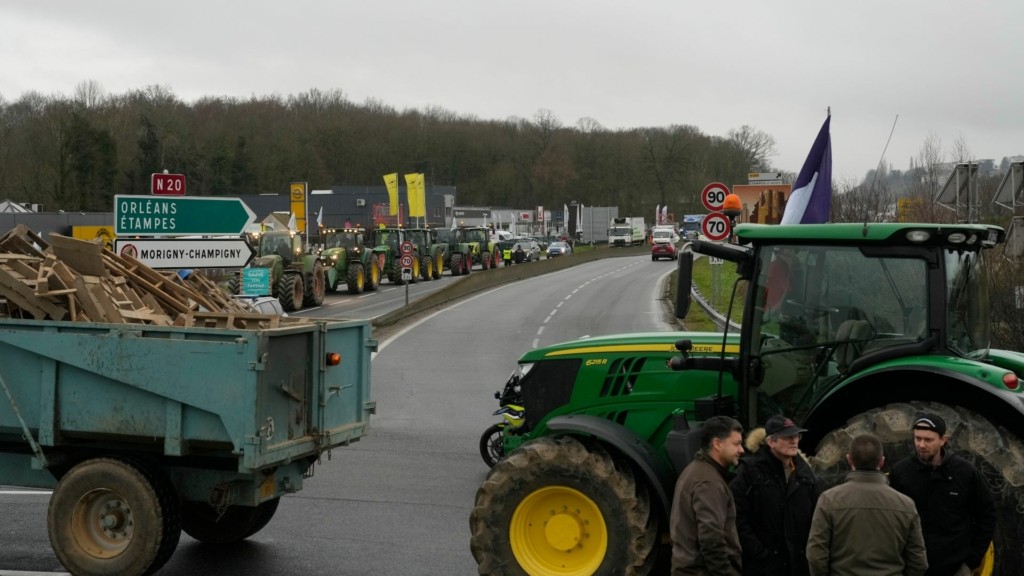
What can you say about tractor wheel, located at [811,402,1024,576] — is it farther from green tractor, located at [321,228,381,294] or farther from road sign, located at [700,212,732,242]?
green tractor, located at [321,228,381,294]

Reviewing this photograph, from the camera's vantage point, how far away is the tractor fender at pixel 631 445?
6.83 m

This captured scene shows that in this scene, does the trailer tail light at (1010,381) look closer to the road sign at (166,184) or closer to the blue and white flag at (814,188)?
the blue and white flag at (814,188)

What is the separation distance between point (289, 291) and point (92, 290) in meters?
28.2

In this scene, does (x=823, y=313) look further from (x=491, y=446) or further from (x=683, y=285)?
(x=491, y=446)

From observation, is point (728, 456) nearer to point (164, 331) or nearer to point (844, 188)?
point (164, 331)

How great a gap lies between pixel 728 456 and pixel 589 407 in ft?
6.13

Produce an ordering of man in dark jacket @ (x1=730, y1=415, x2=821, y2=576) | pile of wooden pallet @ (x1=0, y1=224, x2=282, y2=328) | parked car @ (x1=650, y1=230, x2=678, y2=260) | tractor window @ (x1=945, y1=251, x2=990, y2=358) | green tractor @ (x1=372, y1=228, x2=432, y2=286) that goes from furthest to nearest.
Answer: parked car @ (x1=650, y1=230, x2=678, y2=260), green tractor @ (x1=372, y1=228, x2=432, y2=286), pile of wooden pallet @ (x1=0, y1=224, x2=282, y2=328), tractor window @ (x1=945, y1=251, x2=990, y2=358), man in dark jacket @ (x1=730, y1=415, x2=821, y2=576)

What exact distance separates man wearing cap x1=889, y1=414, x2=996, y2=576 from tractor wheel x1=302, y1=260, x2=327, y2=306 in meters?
33.3

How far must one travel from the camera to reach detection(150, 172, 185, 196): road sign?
1981cm

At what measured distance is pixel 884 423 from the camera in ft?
19.9

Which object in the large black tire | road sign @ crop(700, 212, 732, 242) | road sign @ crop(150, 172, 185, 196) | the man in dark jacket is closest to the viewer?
the man in dark jacket

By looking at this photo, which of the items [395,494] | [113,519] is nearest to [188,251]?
[395,494]

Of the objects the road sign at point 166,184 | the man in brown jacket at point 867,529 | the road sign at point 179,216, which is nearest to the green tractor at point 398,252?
A: the road sign at point 166,184

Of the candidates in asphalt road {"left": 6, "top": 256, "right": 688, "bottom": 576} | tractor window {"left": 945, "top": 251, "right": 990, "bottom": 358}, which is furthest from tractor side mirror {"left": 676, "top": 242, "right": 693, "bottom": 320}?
asphalt road {"left": 6, "top": 256, "right": 688, "bottom": 576}
